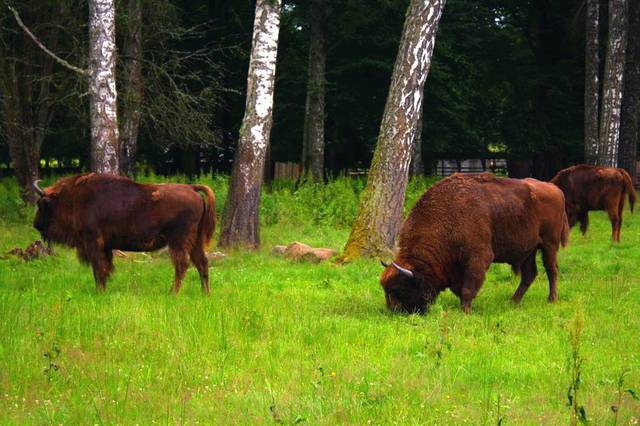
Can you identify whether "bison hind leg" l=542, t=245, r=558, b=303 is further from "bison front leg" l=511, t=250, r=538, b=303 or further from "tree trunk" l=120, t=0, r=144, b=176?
"tree trunk" l=120, t=0, r=144, b=176

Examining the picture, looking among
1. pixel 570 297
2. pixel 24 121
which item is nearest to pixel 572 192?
pixel 570 297

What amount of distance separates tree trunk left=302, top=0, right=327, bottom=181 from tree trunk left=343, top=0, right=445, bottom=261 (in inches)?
532

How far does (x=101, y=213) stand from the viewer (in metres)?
10.6

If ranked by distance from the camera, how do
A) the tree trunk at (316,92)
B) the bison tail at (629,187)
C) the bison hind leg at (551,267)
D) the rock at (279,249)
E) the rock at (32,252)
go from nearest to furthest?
the bison hind leg at (551,267), the rock at (32,252), the rock at (279,249), the bison tail at (629,187), the tree trunk at (316,92)

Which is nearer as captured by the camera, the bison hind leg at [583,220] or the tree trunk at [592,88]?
the bison hind leg at [583,220]

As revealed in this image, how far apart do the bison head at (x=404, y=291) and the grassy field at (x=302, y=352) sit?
0.61 ft

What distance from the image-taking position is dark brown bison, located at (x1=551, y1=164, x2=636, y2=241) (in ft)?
58.3

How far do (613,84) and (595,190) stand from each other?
7.93 meters

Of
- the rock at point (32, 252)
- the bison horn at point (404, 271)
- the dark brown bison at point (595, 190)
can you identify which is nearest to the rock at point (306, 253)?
the rock at point (32, 252)

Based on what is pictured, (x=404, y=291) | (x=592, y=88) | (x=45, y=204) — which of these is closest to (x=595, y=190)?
(x=592, y=88)

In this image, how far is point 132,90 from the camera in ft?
74.3

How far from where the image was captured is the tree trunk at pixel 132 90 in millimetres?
22734

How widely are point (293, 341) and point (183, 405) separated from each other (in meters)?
2.05

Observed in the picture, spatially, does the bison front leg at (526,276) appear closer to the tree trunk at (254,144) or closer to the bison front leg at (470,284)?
the bison front leg at (470,284)
